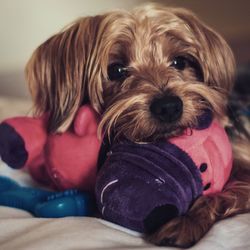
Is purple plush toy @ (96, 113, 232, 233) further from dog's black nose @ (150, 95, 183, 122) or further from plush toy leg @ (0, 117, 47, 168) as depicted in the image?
plush toy leg @ (0, 117, 47, 168)

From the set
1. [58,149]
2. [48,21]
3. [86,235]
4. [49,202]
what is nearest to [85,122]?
[58,149]

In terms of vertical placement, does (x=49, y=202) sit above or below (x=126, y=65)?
below

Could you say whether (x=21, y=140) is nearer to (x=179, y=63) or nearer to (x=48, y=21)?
(x=179, y=63)

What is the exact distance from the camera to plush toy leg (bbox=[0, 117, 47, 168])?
1317mm

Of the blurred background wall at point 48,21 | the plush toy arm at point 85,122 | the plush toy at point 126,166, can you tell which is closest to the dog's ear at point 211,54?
the plush toy at point 126,166

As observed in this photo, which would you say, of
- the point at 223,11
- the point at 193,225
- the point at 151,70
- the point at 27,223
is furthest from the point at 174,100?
the point at 223,11

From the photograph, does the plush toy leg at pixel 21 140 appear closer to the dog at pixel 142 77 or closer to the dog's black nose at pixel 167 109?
the dog at pixel 142 77

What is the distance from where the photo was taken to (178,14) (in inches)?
54.2

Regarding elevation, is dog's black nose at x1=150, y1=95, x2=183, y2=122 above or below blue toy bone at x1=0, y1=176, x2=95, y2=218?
above

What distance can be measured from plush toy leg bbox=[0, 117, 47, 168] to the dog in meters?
0.04

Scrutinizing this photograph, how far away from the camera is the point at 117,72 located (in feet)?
4.33

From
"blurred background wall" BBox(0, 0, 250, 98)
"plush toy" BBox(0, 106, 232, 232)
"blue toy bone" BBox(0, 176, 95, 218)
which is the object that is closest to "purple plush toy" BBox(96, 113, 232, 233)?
"plush toy" BBox(0, 106, 232, 232)

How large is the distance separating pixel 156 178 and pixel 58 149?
32 centimetres

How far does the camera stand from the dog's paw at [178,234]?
3.30 ft
